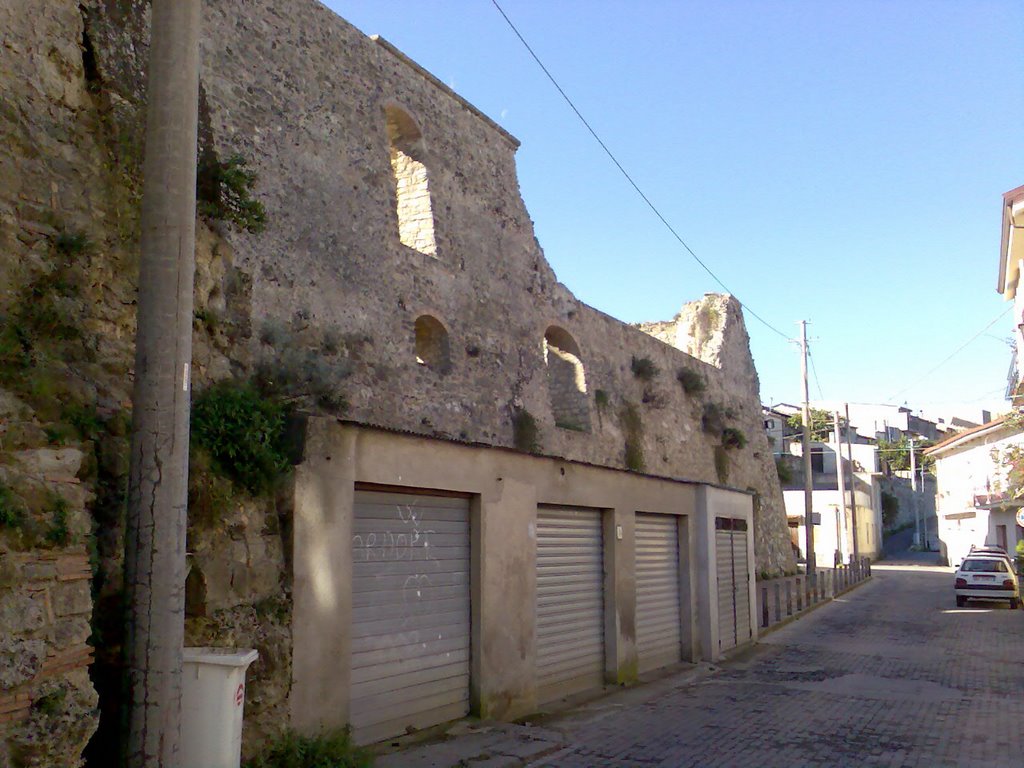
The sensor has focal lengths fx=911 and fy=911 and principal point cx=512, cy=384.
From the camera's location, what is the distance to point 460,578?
30.8 feet

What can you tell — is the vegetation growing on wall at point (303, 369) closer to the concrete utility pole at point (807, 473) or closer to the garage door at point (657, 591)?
the garage door at point (657, 591)

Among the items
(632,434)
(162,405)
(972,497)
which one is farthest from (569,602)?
(972,497)

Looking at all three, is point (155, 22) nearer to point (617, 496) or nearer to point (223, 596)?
point (223, 596)

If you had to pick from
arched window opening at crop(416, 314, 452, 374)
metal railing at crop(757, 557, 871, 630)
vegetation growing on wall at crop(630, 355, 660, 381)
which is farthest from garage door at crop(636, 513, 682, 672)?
vegetation growing on wall at crop(630, 355, 660, 381)

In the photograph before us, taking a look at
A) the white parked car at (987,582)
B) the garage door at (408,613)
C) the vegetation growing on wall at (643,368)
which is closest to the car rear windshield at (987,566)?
the white parked car at (987,582)

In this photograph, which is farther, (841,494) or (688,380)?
(841,494)

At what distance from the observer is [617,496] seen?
1250 centimetres

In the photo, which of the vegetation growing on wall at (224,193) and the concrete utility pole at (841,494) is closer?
the vegetation growing on wall at (224,193)

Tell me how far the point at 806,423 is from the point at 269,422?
105ft

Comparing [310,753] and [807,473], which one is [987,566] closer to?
[807,473]

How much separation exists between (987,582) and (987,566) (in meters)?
0.91

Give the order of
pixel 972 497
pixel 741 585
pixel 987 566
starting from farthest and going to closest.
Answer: pixel 972 497 → pixel 987 566 → pixel 741 585

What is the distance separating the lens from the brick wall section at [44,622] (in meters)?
4.31

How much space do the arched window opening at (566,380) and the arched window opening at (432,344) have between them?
17.1 feet
